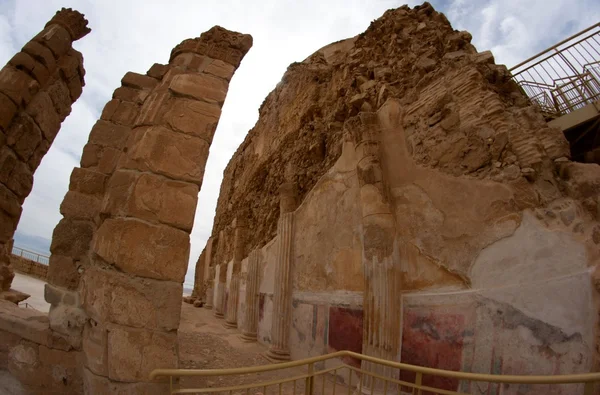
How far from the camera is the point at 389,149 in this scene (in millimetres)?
5402

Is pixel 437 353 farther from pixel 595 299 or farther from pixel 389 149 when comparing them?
pixel 389 149

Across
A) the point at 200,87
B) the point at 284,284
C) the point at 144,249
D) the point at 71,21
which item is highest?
the point at 71,21

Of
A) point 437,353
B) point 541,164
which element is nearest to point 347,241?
point 437,353

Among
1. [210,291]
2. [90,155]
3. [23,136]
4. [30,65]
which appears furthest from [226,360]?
[210,291]

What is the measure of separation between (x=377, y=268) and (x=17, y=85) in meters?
5.44

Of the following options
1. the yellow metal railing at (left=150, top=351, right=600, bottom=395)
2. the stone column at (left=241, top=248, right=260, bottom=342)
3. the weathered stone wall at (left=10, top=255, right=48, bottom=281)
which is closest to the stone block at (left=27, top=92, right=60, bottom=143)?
the yellow metal railing at (left=150, top=351, right=600, bottom=395)

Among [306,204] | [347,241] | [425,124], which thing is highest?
[425,124]

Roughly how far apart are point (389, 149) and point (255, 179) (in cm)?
818

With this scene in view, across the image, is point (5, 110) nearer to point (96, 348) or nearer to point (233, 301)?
point (96, 348)

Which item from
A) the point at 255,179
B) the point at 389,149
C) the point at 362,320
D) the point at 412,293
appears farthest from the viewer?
the point at 255,179

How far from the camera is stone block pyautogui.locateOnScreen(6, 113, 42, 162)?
413 centimetres

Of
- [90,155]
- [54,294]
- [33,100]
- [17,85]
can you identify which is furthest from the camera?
[33,100]

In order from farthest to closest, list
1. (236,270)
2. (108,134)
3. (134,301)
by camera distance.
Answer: (236,270), (108,134), (134,301)

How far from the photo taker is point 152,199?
2.74 metres
